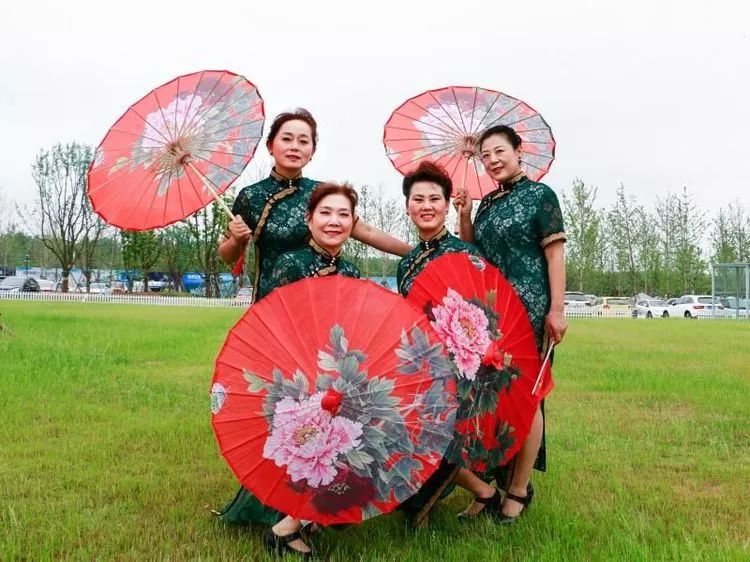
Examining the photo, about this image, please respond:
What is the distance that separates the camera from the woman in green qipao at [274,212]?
3.19 meters

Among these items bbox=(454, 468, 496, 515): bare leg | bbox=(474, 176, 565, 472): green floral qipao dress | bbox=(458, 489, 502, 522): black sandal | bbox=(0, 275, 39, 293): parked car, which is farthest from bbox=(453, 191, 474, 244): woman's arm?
bbox=(0, 275, 39, 293): parked car

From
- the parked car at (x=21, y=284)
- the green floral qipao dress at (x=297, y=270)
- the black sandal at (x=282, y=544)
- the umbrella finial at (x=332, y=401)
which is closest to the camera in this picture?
the umbrella finial at (x=332, y=401)

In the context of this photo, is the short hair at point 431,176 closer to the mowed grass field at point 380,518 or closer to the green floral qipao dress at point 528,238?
the green floral qipao dress at point 528,238

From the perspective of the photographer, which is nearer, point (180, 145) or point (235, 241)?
point (235, 241)

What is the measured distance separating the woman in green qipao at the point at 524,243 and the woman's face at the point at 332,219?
2.80 ft

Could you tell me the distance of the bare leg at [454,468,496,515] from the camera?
333 cm

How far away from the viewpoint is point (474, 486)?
339 cm

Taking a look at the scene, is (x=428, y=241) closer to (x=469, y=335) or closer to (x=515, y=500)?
(x=469, y=335)

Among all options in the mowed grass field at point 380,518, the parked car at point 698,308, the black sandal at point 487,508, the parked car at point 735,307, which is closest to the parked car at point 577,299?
the parked car at point 698,308

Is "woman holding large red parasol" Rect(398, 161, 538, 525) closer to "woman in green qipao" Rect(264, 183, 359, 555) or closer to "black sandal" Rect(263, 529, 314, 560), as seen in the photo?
"woman in green qipao" Rect(264, 183, 359, 555)

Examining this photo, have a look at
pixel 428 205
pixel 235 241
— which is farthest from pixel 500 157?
pixel 235 241

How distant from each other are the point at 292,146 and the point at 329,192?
41cm

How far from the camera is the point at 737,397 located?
694 cm

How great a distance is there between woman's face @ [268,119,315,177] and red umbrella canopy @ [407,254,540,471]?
0.85 metres
